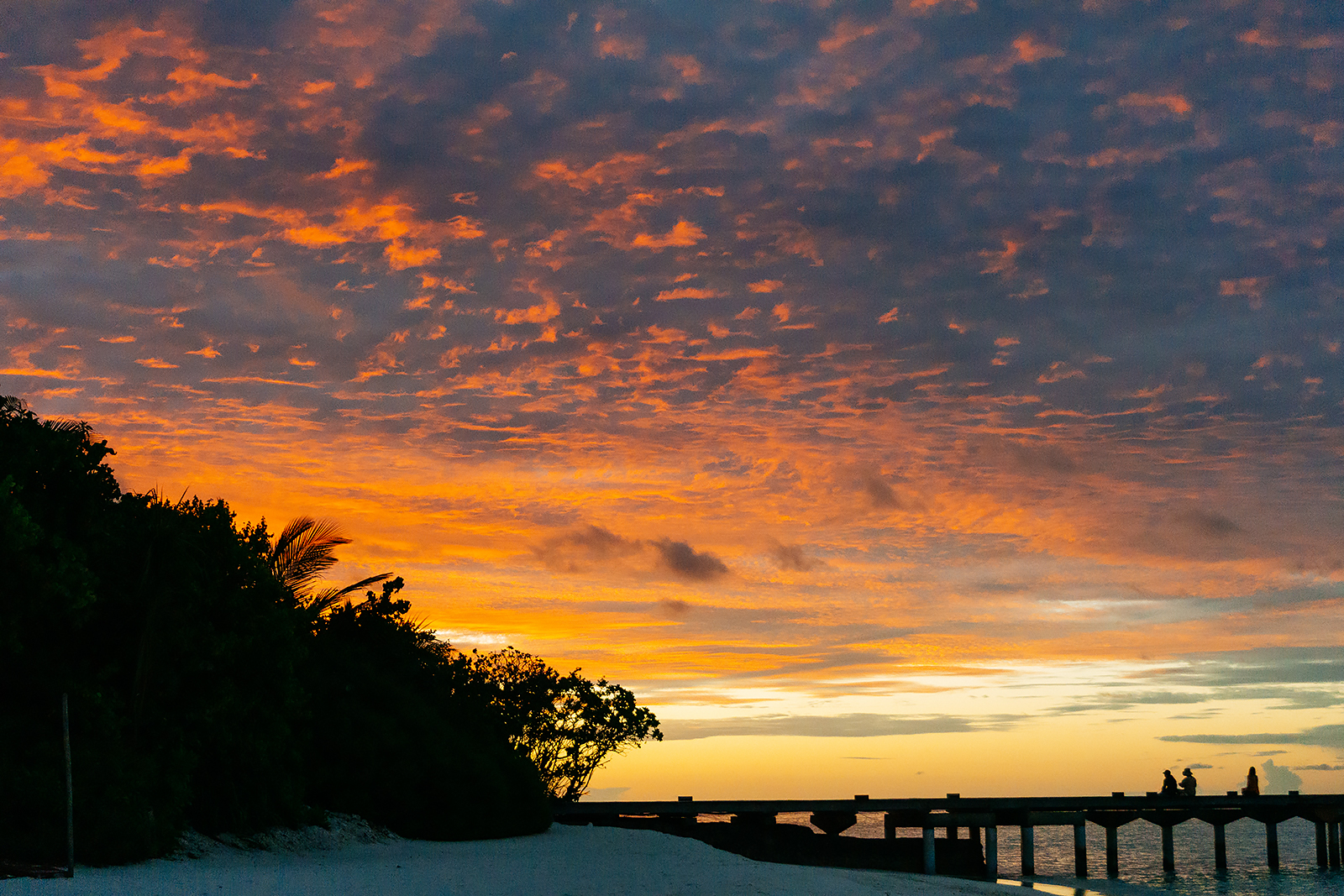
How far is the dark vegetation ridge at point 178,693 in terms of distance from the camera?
17922mm

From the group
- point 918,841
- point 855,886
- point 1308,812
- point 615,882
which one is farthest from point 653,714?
point 1308,812

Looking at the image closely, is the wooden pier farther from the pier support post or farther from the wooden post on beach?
the wooden post on beach

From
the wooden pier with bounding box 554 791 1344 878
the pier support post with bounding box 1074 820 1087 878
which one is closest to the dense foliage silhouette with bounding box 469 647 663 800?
the wooden pier with bounding box 554 791 1344 878

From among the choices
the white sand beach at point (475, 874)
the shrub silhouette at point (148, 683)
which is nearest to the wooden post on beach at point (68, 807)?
the white sand beach at point (475, 874)

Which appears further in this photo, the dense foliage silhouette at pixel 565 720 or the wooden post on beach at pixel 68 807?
the dense foliage silhouette at pixel 565 720

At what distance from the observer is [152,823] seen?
60.3 feet

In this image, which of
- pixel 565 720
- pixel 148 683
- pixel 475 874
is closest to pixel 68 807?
pixel 148 683

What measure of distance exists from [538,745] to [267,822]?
72.6 ft

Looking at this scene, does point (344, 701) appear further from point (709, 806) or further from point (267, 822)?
point (709, 806)

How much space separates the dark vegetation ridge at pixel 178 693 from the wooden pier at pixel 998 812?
1075 cm

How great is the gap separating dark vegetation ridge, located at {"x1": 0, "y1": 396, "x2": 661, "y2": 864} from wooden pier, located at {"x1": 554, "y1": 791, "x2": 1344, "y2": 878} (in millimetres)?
10753

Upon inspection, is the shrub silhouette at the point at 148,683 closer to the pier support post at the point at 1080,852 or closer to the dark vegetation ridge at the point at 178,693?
the dark vegetation ridge at the point at 178,693

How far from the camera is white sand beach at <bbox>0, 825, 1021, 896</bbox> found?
15.9m

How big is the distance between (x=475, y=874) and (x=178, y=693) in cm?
653
